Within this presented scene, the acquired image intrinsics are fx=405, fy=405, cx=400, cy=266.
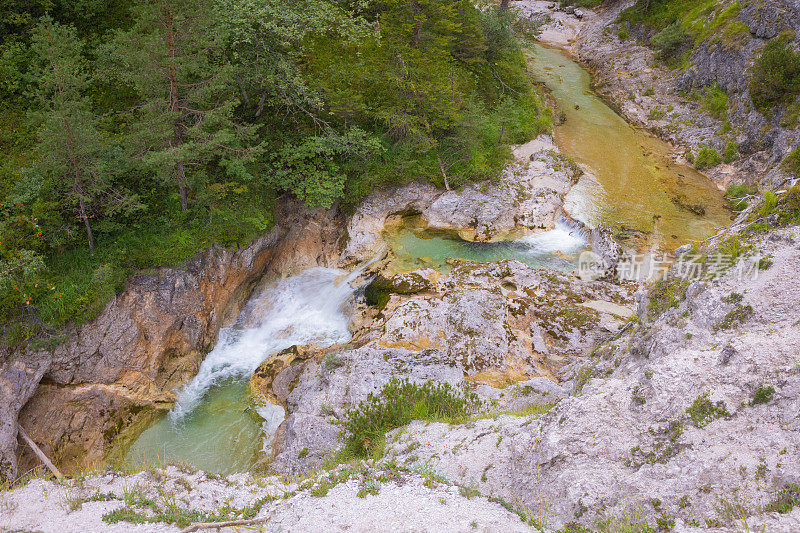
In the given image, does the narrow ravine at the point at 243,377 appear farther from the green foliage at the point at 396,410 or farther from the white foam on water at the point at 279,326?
the green foliage at the point at 396,410

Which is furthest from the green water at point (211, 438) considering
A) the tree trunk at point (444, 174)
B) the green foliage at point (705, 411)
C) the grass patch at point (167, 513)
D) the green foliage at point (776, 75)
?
the green foliage at point (776, 75)

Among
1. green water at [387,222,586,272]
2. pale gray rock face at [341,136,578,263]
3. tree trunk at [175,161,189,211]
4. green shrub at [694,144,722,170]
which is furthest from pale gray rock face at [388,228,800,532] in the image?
green shrub at [694,144,722,170]

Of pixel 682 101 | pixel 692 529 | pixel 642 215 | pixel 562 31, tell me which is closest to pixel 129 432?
pixel 692 529

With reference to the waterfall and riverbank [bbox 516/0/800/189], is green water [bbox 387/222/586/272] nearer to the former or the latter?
the waterfall

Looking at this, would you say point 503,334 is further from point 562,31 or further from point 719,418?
point 562,31

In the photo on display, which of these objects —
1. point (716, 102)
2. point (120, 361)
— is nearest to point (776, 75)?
point (716, 102)

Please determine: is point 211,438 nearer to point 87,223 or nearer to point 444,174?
point 87,223

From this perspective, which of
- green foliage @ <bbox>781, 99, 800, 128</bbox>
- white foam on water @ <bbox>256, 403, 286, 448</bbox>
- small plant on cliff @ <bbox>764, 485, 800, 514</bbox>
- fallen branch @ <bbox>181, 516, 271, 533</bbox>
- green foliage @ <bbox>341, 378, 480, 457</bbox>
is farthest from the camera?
green foliage @ <bbox>781, 99, 800, 128</bbox>
